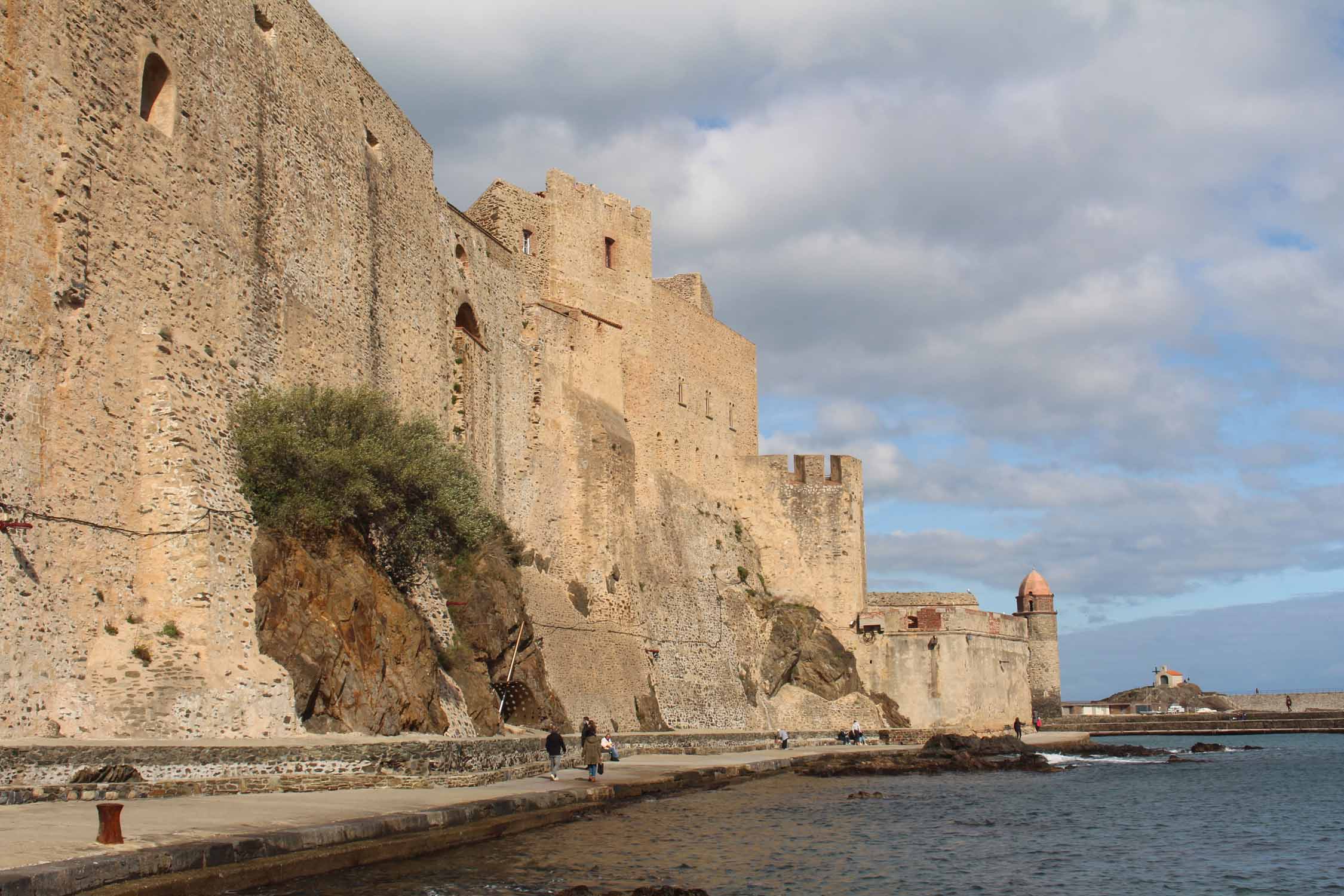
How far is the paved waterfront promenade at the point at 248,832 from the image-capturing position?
8.10 metres

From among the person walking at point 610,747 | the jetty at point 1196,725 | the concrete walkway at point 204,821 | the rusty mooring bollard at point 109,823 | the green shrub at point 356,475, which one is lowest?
the jetty at point 1196,725

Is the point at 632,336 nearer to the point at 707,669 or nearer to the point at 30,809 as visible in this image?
the point at 707,669

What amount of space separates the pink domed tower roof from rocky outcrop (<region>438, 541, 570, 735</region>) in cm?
4352

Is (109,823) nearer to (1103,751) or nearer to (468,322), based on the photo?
(468,322)

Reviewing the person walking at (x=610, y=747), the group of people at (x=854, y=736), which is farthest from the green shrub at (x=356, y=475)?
the group of people at (x=854, y=736)

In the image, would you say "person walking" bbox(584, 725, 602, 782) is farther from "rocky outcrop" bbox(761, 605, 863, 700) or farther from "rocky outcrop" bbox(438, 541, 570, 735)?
"rocky outcrop" bbox(761, 605, 863, 700)

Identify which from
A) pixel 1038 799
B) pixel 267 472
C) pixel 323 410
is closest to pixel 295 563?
pixel 267 472

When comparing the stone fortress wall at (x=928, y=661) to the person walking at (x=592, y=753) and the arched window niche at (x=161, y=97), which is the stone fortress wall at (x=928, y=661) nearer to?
the person walking at (x=592, y=753)

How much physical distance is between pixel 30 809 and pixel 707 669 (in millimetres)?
24796

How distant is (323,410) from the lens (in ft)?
57.9

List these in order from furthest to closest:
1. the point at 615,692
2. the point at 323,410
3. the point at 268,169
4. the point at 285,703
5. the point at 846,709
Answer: the point at 846,709 < the point at 615,692 < the point at 268,169 < the point at 323,410 < the point at 285,703

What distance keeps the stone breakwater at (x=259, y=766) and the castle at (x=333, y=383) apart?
1.12 metres

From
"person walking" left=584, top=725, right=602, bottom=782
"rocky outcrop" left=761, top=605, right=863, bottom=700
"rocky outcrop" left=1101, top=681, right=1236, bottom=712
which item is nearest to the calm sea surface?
"person walking" left=584, top=725, right=602, bottom=782

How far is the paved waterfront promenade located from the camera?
8.10 meters
